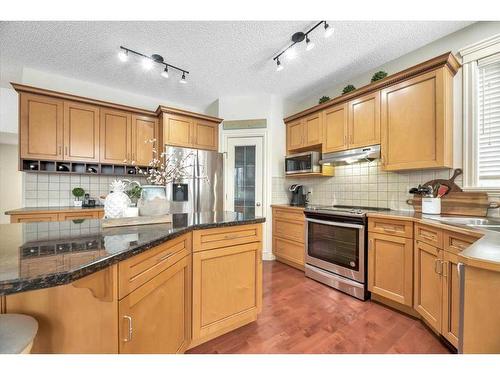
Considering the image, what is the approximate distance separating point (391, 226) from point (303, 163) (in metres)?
1.51

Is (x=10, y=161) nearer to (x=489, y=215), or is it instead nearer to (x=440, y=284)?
(x=440, y=284)

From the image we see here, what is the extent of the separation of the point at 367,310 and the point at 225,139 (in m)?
3.02

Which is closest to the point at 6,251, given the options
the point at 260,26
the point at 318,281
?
the point at 260,26

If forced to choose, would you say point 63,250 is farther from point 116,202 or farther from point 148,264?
point 116,202

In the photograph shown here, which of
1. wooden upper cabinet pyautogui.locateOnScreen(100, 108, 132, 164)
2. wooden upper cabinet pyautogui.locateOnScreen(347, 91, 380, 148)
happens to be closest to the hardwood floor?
wooden upper cabinet pyautogui.locateOnScreen(347, 91, 380, 148)

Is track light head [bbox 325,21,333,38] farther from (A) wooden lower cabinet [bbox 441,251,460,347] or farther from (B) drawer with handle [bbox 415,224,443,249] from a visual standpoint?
(A) wooden lower cabinet [bbox 441,251,460,347]

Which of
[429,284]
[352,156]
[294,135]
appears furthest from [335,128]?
[429,284]

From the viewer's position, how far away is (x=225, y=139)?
3.68 meters

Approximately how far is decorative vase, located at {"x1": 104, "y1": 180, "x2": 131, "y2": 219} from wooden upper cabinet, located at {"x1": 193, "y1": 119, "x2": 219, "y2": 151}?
219 cm

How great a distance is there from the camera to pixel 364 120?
2514mm

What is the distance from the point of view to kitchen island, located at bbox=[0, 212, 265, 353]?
2.23 feet

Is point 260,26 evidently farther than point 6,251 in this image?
Yes

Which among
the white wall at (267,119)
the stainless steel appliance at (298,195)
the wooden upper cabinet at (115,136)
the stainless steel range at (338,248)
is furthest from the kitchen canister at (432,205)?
the wooden upper cabinet at (115,136)

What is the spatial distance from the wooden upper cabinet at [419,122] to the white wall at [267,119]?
1.62 metres
